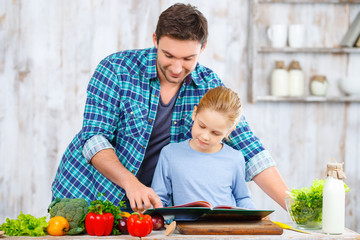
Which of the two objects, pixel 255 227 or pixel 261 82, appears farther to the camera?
pixel 261 82

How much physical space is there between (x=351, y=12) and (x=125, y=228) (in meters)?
3.08

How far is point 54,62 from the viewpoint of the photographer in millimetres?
3783

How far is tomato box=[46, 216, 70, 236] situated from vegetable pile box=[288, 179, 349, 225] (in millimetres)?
718

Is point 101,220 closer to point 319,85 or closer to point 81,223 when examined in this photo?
point 81,223

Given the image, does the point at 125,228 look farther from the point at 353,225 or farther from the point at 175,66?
the point at 353,225

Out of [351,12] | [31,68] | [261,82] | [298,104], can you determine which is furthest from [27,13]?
Answer: [351,12]

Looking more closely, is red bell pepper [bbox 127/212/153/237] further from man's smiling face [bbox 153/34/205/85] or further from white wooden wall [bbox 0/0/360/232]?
white wooden wall [bbox 0/0/360/232]

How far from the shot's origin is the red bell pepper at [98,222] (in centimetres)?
146

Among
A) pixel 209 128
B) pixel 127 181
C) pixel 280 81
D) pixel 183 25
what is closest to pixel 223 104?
pixel 209 128

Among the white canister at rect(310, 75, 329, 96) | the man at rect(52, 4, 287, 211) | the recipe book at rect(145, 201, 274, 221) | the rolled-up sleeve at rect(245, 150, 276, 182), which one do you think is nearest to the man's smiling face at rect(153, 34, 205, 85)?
the man at rect(52, 4, 287, 211)

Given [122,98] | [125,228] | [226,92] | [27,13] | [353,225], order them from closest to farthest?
[125,228] → [226,92] → [122,98] → [27,13] → [353,225]

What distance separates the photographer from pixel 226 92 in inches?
73.9

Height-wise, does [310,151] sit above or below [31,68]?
below

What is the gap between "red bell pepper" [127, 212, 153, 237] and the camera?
1449 millimetres
